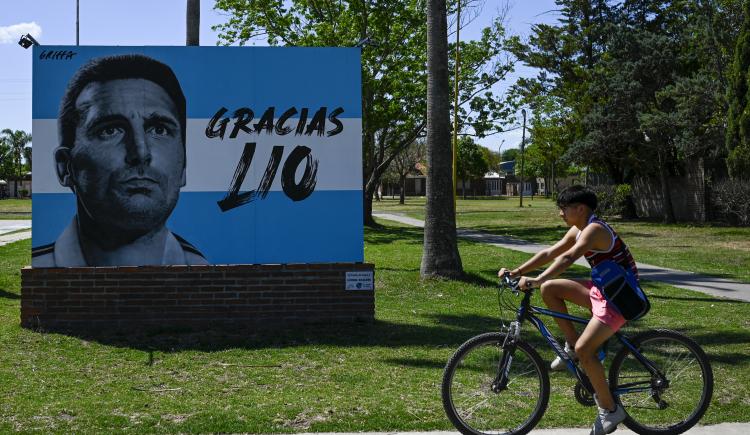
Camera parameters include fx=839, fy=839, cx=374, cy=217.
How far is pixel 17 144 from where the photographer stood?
411ft

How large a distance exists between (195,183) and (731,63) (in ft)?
75.0

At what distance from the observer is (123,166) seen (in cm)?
957

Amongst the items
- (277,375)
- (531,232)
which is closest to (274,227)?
(277,375)

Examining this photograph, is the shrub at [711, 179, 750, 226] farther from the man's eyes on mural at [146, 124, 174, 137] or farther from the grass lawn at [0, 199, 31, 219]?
the grass lawn at [0, 199, 31, 219]

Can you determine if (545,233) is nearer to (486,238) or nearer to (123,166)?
(486,238)

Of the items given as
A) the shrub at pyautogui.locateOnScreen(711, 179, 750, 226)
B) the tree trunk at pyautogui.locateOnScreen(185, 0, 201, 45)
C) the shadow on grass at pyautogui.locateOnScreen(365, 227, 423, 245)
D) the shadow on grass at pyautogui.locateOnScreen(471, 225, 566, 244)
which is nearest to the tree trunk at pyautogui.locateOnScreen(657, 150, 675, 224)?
the shrub at pyautogui.locateOnScreen(711, 179, 750, 226)

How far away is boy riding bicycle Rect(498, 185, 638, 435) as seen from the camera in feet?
16.7

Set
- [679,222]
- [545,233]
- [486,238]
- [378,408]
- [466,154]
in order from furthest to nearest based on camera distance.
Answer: [466,154] → [679,222] → [545,233] → [486,238] → [378,408]

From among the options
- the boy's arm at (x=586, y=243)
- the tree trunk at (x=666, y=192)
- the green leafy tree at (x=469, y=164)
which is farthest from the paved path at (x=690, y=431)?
the green leafy tree at (x=469, y=164)

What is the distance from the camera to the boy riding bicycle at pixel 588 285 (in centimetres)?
509

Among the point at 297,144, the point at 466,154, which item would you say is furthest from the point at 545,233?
the point at 466,154

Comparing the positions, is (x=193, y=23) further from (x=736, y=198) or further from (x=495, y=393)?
(x=736, y=198)

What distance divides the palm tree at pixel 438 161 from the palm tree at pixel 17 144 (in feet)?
376

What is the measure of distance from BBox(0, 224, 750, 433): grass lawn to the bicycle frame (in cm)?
58
